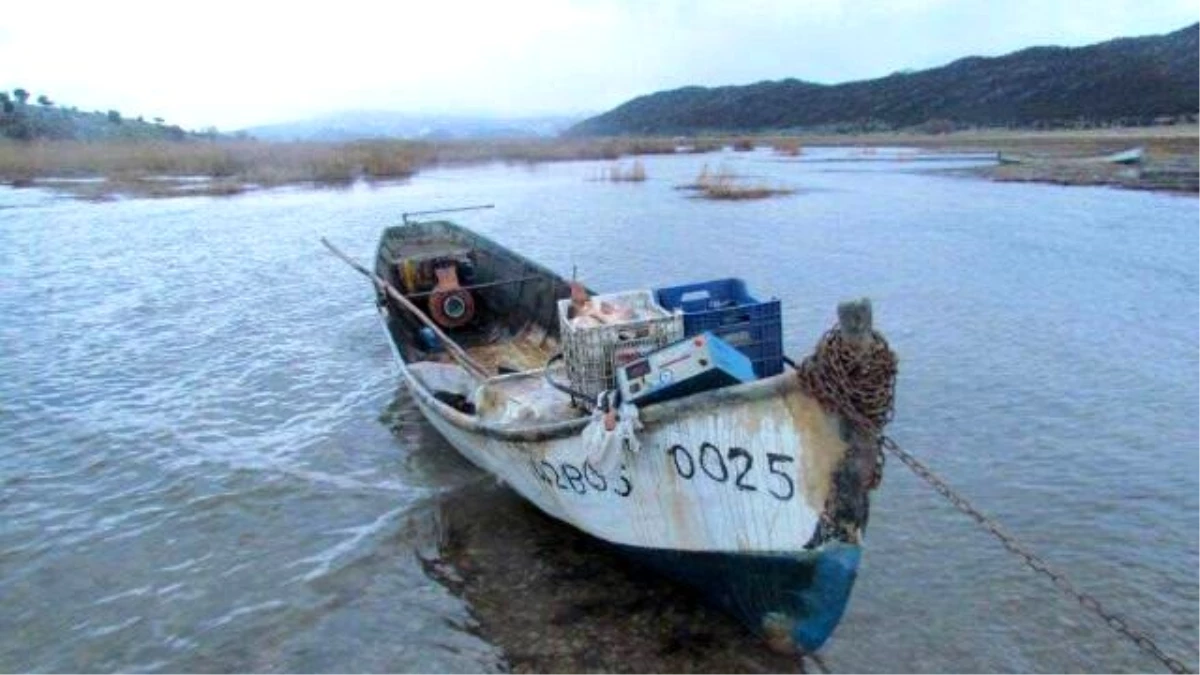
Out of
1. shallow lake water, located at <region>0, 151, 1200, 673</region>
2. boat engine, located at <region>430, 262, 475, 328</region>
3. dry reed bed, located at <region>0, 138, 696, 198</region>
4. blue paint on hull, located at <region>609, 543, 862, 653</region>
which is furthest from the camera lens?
dry reed bed, located at <region>0, 138, 696, 198</region>

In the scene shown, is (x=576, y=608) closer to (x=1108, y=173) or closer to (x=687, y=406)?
(x=687, y=406)

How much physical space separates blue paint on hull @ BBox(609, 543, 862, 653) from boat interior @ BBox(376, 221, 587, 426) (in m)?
2.21

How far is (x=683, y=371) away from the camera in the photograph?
5.38 meters

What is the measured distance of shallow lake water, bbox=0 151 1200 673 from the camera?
639 cm

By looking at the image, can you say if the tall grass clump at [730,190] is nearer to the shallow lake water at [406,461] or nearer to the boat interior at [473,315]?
the shallow lake water at [406,461]

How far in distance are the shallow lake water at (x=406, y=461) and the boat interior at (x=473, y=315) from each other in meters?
0.92

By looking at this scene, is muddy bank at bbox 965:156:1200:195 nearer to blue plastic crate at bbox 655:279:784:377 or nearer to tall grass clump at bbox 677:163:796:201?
tall grass clump at bbox 677:163:796:201

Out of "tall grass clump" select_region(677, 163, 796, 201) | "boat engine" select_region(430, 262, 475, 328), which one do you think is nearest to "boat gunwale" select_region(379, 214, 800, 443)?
"boat engine" select_region(430, 262, 475, 328)

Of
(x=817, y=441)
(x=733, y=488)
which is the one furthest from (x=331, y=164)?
(x=817, y=441)

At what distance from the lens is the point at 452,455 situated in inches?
387

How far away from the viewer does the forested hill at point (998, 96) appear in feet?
279

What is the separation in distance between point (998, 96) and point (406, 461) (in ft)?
374

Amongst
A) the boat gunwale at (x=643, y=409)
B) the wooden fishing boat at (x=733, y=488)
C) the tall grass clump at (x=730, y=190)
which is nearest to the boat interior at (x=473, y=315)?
the boat gunwale at (x=643, y=409)

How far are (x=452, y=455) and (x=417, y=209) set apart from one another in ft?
78.3
